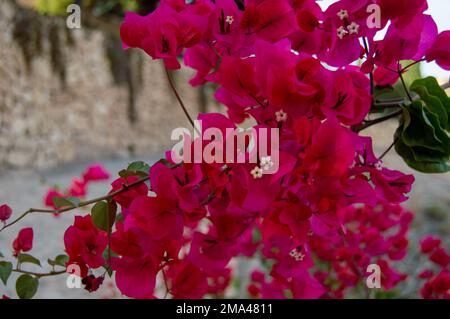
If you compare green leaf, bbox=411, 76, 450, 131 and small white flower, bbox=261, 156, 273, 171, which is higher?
green leaf, bbox=411, 76, 450, 131

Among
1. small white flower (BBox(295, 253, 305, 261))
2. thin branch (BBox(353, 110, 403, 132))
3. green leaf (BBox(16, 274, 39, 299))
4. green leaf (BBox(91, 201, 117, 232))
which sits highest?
thin branch (BBox(353, 110, 403, 132))

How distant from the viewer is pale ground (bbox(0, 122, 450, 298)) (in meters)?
1.93

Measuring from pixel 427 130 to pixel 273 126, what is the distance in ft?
0.53

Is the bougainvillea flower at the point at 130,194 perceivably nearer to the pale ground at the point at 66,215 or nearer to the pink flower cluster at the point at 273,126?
the pink flower cluster at the point at 273,126

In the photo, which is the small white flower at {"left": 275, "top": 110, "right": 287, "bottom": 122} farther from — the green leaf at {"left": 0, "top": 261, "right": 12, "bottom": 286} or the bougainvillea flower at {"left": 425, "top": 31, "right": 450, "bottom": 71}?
the green leaf at {"left": 0, "top": 261, "right": 12, "bottom": 286}

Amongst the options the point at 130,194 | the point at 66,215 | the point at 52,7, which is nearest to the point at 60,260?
the point at 130,194

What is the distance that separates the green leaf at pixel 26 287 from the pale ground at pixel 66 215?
1122 mm

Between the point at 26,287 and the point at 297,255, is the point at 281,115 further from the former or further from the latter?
the point at 26,287

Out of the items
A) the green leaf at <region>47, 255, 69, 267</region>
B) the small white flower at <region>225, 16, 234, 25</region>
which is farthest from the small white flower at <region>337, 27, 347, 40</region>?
the green leaf at <region>47, 255, 69, 267</region>

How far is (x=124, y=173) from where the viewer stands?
513mm

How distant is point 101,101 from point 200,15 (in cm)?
373

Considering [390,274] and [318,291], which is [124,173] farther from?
[390,274]

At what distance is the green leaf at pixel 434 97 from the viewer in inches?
20.6

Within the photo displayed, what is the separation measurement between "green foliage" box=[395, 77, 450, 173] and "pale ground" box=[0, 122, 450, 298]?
43.9 inches
